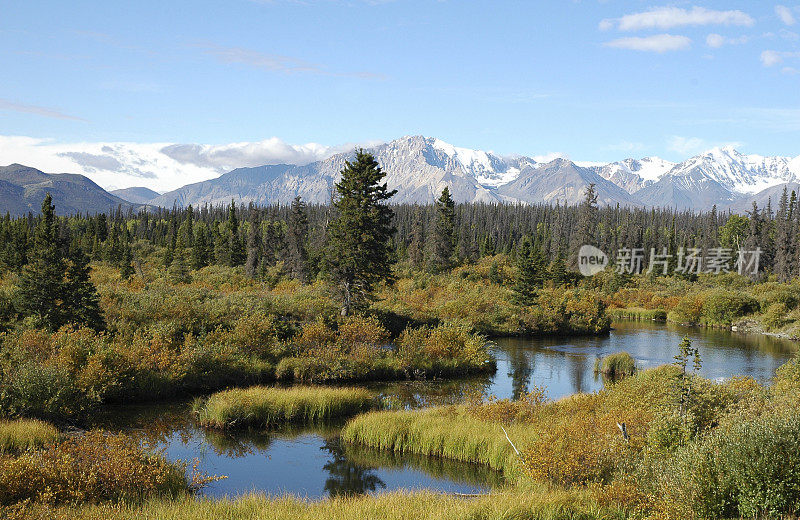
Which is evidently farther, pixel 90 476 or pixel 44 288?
pixel 44 288

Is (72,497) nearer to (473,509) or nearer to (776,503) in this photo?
(473,509)

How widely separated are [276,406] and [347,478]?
6.97m

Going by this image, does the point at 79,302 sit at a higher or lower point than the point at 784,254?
lower

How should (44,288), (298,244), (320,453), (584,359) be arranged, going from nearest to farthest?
(320,453) < (44,288) < (584,359) < (298,244)

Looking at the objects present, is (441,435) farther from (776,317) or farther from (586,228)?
(586,228)

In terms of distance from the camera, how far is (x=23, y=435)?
18.3 meters

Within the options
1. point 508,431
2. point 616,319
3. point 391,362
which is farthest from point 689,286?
point 508,431

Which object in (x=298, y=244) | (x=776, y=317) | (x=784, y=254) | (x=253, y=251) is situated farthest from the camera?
(x=784, y=254)

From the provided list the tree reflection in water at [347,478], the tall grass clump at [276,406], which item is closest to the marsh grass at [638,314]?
the tall grass clump at [276,406]

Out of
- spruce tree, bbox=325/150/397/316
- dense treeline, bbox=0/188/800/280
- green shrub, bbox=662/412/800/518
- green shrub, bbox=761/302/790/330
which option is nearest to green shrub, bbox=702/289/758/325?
green shrub, bbox=761/302/790/330

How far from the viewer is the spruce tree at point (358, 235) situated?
4297 centimetres

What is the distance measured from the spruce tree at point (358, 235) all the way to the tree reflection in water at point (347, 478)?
2256 cm

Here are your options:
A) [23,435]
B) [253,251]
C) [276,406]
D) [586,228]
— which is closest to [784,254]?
[586,228]

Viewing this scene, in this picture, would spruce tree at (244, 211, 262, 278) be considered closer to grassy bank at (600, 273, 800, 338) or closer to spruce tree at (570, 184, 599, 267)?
grassy bank at (600, 273, 800, 338)
